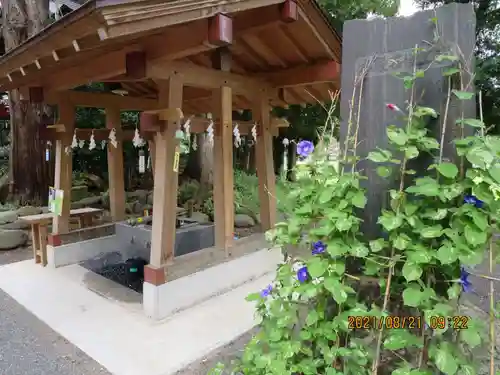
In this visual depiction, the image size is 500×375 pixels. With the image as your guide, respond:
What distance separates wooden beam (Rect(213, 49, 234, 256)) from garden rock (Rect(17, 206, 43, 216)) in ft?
13.8

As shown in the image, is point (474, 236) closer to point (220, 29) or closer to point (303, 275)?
point (303, 275)

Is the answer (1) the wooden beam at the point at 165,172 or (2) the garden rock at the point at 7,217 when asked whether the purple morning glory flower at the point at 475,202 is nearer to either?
(1) the wooden beam at the point at 165,172

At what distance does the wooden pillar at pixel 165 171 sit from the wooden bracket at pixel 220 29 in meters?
0.66

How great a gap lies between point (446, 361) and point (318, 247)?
0.61 metres

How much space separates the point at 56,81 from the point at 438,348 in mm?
4634

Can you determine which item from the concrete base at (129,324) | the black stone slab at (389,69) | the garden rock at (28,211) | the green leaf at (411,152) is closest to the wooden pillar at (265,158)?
the concrete base at (129,324)

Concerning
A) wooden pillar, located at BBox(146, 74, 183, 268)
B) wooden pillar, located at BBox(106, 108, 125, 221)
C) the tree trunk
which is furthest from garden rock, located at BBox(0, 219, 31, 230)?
wooden pillar, located at BBox(146, 74, 183, 268)

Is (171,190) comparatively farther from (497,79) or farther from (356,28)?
(497,79)

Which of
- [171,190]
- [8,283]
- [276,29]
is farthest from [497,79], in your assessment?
[8,283]

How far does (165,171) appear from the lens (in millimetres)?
3193

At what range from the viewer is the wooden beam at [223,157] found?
3.80 meters

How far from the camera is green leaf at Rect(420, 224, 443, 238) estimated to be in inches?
50.8

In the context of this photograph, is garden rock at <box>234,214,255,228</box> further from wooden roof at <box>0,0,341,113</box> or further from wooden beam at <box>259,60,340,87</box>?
wooden beam at <box>259,60,340,87</box>

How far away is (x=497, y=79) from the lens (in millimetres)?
8211
